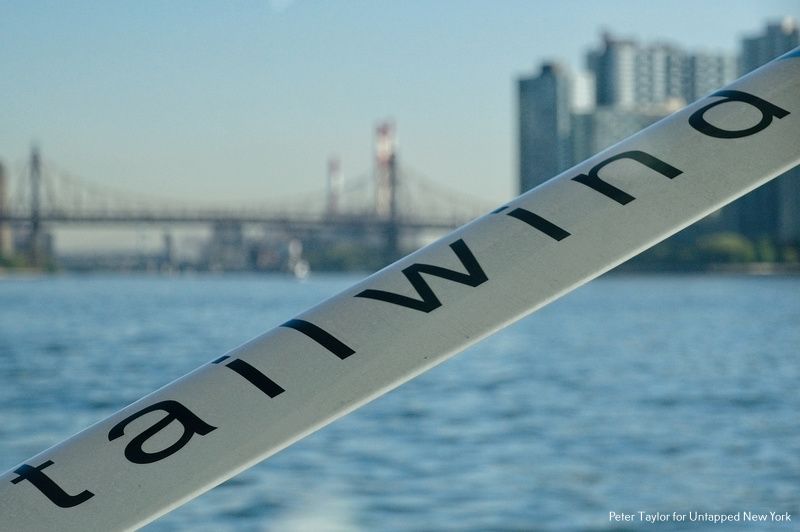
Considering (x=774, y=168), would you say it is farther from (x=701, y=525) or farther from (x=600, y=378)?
(x=600, y=378)

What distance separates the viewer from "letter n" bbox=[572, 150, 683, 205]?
377 mm

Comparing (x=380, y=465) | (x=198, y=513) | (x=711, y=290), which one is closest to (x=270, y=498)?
(x=198, y=513)

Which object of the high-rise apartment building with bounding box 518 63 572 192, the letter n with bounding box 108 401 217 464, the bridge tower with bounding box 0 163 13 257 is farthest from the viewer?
the bridge tower with bounding box 0 163 13 257

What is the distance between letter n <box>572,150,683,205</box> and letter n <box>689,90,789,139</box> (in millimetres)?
19

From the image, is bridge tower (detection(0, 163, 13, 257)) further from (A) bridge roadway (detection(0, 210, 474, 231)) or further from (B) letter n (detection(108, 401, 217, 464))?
(B) letter n (detection(108, 401, 217, 464))

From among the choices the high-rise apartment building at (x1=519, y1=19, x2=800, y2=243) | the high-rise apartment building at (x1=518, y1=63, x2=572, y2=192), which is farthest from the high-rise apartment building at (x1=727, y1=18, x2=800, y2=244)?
the high-rise apartment building at (x1=518, y1=63, x2=572, y2=192)

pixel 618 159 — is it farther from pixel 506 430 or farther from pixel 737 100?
pixel 506 430

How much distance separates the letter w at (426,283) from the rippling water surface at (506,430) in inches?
51.2

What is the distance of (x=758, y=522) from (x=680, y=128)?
5019mm

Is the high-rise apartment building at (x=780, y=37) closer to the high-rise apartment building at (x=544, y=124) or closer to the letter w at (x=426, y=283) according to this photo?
the letter w at (x=426, y=283)

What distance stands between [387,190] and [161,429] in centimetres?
4779

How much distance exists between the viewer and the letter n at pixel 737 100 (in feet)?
1.24

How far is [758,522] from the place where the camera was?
512 centimetres

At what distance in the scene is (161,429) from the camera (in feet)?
1.19
